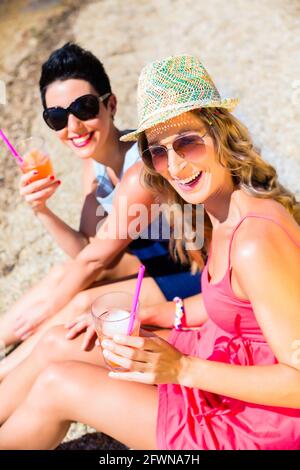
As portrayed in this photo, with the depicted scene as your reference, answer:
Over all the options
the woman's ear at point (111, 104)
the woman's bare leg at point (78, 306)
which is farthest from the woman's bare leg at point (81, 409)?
the woman's ear at point (111, 104)

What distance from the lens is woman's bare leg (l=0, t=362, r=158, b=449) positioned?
210cm

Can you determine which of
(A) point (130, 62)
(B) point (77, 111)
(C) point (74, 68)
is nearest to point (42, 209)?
(B) point (77, 111)

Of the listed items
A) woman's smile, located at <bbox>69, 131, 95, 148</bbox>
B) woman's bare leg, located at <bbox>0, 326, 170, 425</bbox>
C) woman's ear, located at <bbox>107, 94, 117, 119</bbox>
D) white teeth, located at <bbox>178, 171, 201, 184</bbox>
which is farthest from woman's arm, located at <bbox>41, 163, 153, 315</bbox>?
white teeth, located at <bbox>178, 171, 201, 184</bbox>

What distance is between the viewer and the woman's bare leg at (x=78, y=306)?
2938 millimetres

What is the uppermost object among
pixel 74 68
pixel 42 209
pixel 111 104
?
pixel 74 68

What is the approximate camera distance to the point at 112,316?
2227mm

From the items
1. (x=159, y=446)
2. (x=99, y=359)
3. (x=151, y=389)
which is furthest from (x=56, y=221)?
(x=159, y=446)

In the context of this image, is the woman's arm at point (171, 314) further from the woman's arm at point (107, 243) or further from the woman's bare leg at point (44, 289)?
the woman's bare leg at point (44, 289)

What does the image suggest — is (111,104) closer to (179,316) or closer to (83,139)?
(83,139)

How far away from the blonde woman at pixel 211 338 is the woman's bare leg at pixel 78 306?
589 millimetres

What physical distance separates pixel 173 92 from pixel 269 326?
0.89 metres

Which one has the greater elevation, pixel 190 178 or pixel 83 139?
pixel 83 139

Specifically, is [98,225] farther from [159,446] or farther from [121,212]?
[159,446]

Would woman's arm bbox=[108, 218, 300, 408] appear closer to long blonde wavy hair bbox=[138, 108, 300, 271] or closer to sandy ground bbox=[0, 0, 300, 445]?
long blonde wavy hair bbox=[138, 108, 300, 271]
